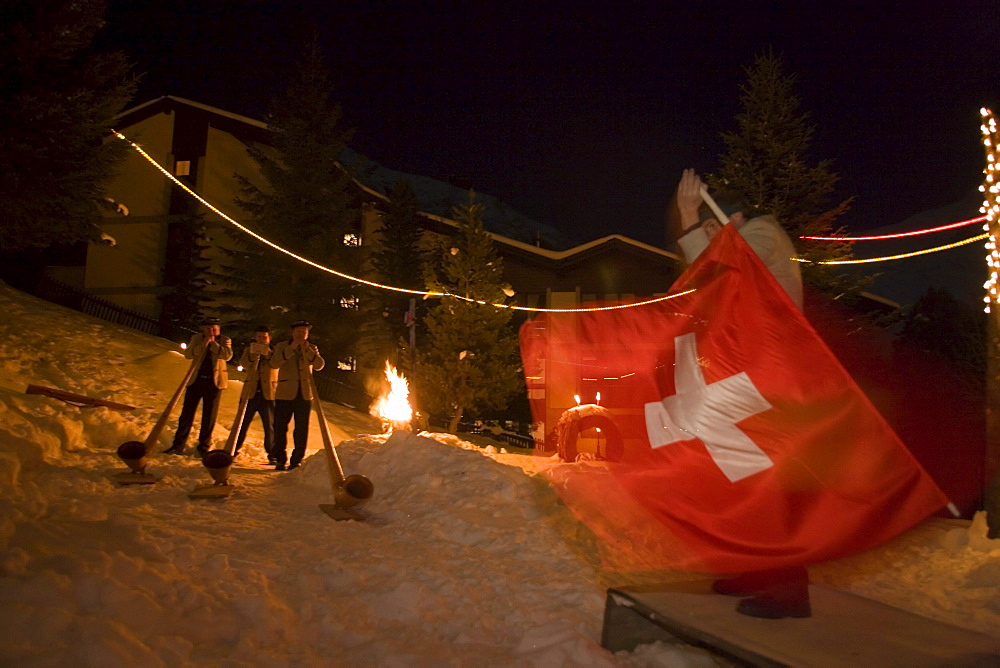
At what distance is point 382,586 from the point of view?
13.9 feet

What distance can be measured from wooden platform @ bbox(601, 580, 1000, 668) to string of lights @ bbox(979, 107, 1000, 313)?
390 cm

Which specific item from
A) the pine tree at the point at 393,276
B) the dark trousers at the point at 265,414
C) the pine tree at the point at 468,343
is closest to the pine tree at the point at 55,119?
the dark trousers at the point at 265,414

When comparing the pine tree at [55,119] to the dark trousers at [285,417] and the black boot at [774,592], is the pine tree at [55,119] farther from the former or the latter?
the black boot at [774,592]

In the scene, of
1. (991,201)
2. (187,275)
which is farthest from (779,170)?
(187,275)

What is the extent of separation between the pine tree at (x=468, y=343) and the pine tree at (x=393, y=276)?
2537 millimetres

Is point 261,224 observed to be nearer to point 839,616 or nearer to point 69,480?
point 69,480

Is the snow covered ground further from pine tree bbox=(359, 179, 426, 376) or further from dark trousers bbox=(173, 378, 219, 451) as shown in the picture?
pine tree bbox=(359, 179, 426, 376)

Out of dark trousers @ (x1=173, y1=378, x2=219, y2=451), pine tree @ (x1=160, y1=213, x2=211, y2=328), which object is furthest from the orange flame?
pine tree @ (x1=160, y1=213, x2=211, y2=328)

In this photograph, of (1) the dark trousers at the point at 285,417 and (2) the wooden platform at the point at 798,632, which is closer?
(2) the wooden platform at the point at 798,632

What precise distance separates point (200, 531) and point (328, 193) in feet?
53.8

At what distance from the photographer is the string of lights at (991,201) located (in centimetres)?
617

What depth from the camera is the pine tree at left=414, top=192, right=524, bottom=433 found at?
728 inches

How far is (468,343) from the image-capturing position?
60.8 ft

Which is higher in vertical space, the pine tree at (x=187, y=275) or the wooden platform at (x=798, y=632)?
the pine tree at (x=187, y=275)
